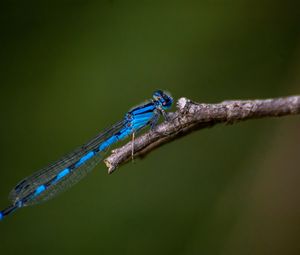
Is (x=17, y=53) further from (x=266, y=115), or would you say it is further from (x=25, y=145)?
(x=266, y=115)

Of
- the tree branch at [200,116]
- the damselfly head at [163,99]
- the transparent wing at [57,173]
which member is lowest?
the tree branch at [200,116]

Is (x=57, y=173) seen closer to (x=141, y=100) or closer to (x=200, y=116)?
(x=141, y=100)

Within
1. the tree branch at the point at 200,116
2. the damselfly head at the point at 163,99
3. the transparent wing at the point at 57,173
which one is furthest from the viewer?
the transparent wing at the point at 57,173

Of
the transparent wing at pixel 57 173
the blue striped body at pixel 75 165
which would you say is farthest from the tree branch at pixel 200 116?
the transparent wing at pixel 57 173

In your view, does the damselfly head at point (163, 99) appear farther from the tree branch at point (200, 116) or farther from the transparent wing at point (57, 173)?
the tree branch at point (200, 116)

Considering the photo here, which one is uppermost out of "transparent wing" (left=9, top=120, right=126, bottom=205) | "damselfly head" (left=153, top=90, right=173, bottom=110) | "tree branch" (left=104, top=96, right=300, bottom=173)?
"transparent wing" (left=9, top=120, right=126, bottom=205)

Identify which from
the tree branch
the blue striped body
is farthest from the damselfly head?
the tree branch

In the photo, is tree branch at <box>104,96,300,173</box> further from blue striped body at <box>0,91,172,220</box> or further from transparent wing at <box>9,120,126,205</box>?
transparent wing at <box>9,120,126,205</box>
